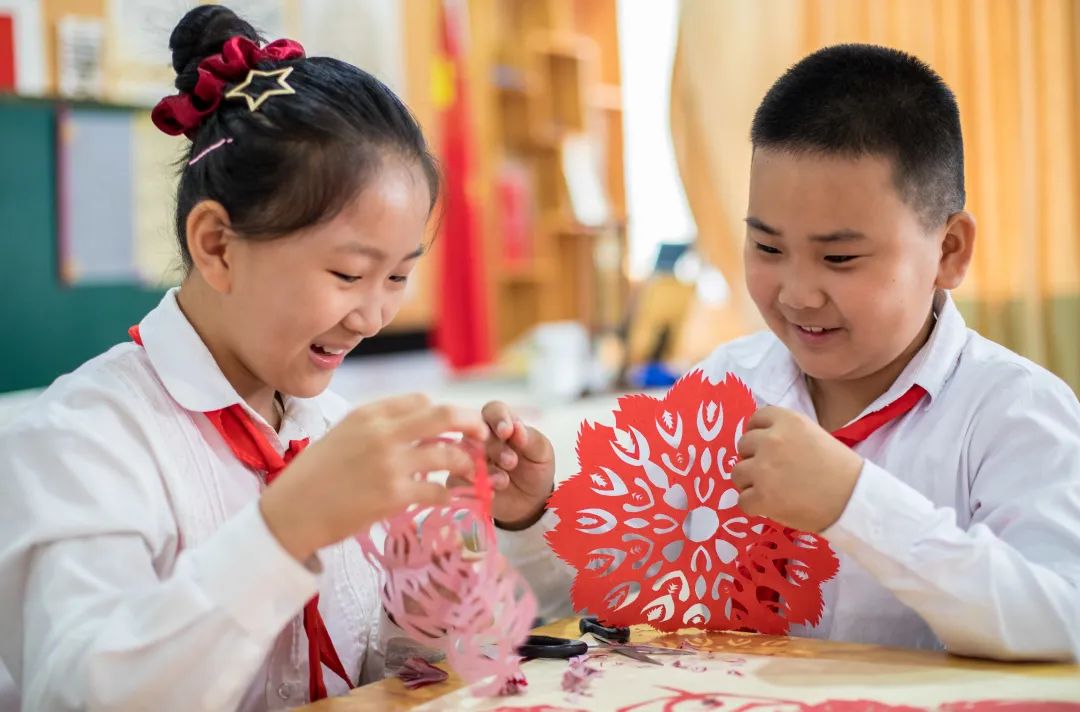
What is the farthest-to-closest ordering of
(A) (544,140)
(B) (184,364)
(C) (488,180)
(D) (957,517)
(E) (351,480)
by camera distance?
(A) (544,140), (C) (488,180), (D) (957,517), (B) (184,364), (E) (351,480)

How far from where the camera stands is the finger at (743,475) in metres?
0.95

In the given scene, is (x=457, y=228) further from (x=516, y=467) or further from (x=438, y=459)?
(x=438, y=459)

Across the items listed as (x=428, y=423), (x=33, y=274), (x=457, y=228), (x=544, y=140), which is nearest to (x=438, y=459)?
(x=428, y=423)

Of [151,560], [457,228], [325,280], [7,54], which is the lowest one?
[151,560]

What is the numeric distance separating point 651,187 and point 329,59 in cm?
406

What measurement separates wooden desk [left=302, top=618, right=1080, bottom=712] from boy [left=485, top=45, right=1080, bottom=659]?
0.07 ft

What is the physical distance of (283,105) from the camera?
0.96 meters

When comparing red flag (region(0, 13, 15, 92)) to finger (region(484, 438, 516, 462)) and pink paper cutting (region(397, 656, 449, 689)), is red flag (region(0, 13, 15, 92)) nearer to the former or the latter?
finger (region(484, 438, 516, 462))

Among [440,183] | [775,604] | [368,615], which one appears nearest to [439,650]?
[368,615]

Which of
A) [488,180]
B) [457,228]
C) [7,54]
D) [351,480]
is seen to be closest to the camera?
[351,480]

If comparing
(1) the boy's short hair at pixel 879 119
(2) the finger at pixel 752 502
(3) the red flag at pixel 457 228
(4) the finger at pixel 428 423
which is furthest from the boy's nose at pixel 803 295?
(3) the red flag at pixel 457 228

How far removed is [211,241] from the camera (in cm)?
97

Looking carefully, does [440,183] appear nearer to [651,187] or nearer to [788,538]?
[788,538]

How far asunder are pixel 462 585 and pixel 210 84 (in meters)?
0.52
